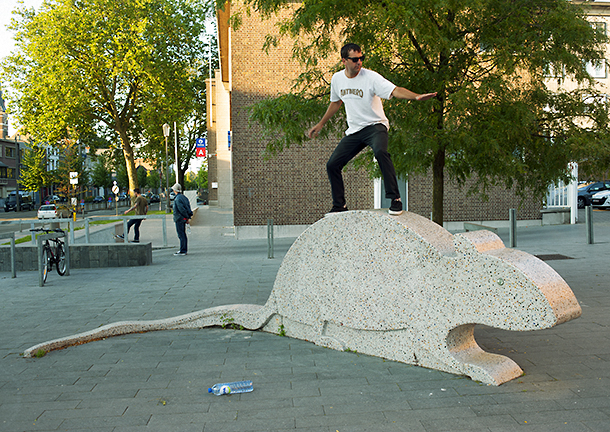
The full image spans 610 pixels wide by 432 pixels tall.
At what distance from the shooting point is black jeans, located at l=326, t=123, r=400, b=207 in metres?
5.08

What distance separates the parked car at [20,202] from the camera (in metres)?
60.7

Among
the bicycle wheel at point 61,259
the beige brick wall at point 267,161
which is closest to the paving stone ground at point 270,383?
the bicycle wheel at point 61,259

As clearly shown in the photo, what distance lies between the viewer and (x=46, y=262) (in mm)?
10055

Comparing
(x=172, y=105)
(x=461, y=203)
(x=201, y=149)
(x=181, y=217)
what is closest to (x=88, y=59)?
(x=172, y=105)

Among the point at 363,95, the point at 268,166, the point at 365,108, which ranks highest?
the point at 268,166

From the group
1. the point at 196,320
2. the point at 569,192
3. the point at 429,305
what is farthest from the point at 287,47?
the point at 429,305

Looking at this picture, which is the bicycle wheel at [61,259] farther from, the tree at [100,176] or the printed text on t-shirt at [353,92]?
the tree at [100,176]

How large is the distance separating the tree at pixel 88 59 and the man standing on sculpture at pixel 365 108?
28341mm

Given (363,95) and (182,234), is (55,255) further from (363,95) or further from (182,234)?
(363,95)

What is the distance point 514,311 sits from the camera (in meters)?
3.85

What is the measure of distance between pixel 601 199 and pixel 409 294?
29699 millimetres

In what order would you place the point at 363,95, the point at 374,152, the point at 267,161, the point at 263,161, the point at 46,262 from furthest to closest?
the point at 267,161 → the point at 263,161 → the point at 46,262 → the point at 363,95 → the point at 374,152

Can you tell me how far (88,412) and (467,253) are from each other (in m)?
3.14

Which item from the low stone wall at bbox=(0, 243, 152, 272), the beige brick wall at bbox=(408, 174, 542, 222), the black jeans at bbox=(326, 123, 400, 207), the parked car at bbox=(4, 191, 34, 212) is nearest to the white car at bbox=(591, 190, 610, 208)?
the beige brick wall at bbox=(408, 174, 542, 222)
